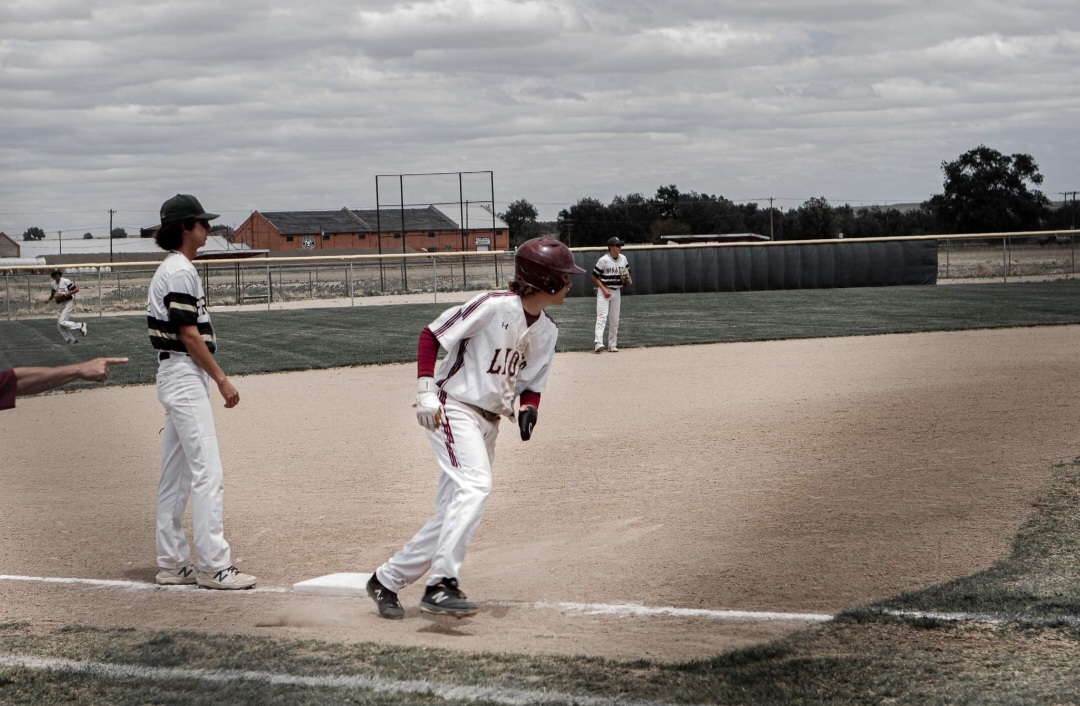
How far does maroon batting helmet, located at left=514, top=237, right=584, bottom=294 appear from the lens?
502 centimetres

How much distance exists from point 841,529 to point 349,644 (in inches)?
120

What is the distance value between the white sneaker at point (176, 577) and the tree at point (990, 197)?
5285 cm

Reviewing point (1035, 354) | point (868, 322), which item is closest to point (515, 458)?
point (1035, 354)

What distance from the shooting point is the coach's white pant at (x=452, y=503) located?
4.89 metres

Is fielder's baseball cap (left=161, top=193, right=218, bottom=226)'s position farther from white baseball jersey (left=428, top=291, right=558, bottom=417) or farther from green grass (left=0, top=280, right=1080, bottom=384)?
green grass (left=0, top=280, right=1080, bottom=384)

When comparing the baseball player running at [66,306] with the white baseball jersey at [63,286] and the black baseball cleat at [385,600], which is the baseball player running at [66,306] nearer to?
the white baseball jersey at [63,286]

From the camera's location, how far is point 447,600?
16.1ft

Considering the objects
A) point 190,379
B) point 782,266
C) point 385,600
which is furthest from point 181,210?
point 782,266

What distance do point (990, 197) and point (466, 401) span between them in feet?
178

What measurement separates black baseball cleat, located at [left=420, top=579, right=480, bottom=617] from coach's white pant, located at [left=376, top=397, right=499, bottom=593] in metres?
0.03

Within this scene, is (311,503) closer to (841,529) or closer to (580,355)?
(841,529)

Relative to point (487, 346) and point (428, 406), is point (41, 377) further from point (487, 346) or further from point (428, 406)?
point (487, 346)

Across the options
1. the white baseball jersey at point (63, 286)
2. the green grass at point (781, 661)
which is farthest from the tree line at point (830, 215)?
the green grass at point (781, 661)

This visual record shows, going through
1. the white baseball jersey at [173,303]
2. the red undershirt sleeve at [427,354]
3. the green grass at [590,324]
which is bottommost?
the green grass at [590,324]
